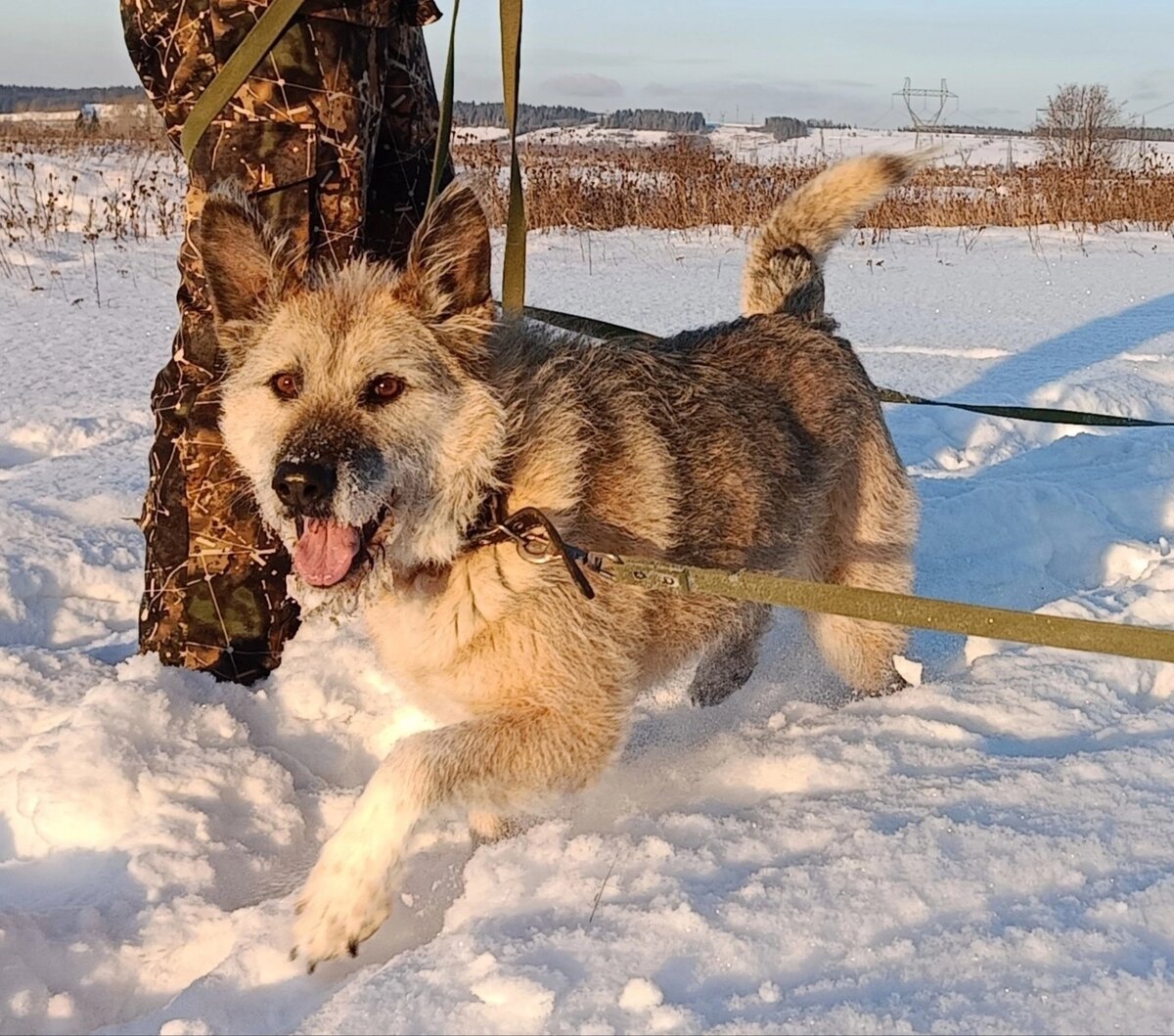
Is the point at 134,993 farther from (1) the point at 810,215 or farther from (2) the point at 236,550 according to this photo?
(1) the point at 810,215

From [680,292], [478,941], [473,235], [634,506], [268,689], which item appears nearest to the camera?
[478,941]

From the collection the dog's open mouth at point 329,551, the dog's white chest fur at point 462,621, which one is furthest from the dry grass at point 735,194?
the dog's open mouth at point 329,551

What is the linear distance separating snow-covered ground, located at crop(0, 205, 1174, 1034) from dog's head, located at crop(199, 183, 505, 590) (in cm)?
78

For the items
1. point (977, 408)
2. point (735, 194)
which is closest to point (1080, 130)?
point (735, 194)

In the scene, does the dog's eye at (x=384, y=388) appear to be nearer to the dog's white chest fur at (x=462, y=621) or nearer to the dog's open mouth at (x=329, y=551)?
the dog's open mouth at (x=329, y=551)

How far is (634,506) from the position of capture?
9.73 feet

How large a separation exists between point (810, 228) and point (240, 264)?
204 cm

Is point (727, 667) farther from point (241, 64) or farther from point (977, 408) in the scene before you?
point (241, 64)

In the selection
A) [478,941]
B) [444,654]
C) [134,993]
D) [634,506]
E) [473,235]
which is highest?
[473,235]

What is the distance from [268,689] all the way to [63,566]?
1511 mm

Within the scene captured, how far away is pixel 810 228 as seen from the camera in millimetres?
4004

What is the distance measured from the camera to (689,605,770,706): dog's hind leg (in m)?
3.99

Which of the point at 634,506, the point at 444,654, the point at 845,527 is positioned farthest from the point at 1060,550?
the point at 444,654

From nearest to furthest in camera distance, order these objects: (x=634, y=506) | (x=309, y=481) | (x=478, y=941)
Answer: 1. (x=478, y=941)
2. (x=309, y=481)
3. (x=634, y=506)
